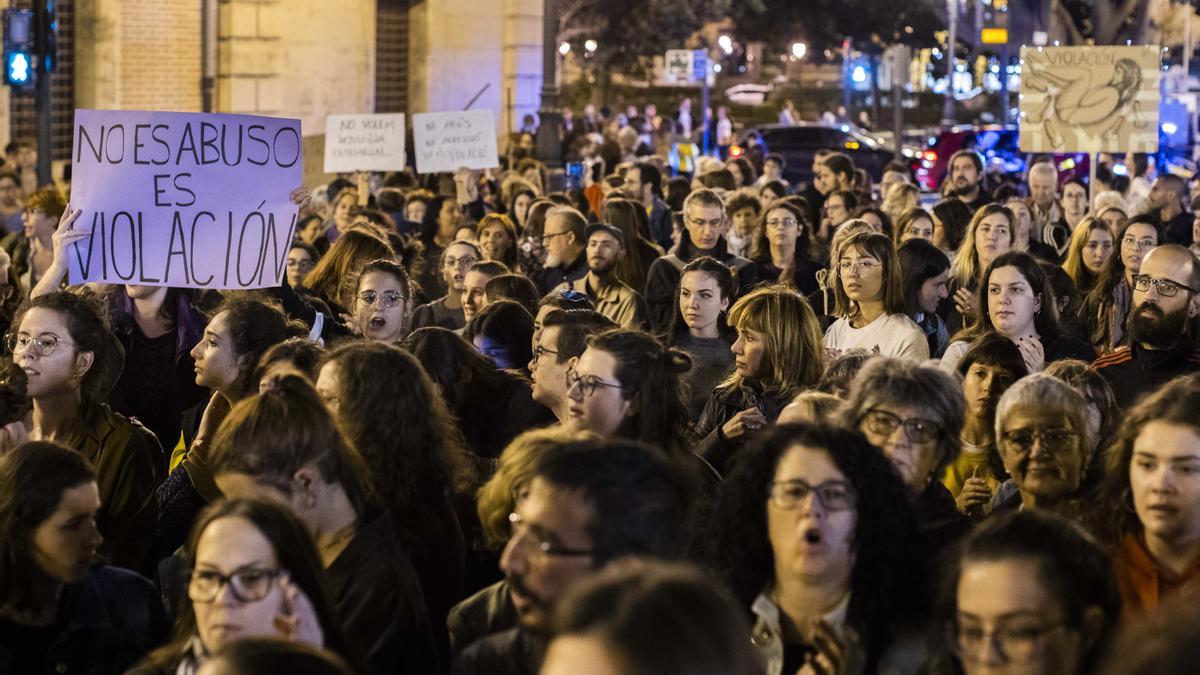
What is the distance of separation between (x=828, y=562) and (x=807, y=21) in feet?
167

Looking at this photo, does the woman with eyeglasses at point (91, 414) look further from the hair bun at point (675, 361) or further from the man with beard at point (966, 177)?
the man with beard at point (966, 177)

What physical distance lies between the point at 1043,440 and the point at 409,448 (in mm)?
1828

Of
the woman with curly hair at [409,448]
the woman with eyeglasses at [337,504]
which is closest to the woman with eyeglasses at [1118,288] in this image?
the woman with curly hair at [409,448]

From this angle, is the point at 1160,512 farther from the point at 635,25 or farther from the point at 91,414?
the point at 635,25

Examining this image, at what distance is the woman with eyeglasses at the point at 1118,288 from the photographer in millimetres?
9977

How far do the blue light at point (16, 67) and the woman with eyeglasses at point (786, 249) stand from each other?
8.98 meters

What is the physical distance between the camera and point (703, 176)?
16953 millimetres

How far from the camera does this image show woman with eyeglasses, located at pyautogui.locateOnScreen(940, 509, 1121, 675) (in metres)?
3.53

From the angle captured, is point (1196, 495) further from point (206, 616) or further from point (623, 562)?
point (206, 616)

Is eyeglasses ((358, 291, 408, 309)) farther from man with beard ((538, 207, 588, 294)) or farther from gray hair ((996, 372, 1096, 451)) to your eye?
gray hair ((996, 372, 1096, 451))

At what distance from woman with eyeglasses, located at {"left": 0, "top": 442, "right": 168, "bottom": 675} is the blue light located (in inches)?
550

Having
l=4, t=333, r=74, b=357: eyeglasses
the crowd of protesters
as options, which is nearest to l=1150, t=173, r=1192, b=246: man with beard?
the crowd of protesters

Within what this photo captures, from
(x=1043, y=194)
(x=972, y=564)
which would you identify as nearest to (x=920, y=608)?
(x=972, y=564)

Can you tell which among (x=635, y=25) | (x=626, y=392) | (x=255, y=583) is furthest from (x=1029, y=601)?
(x=635, y=25)
